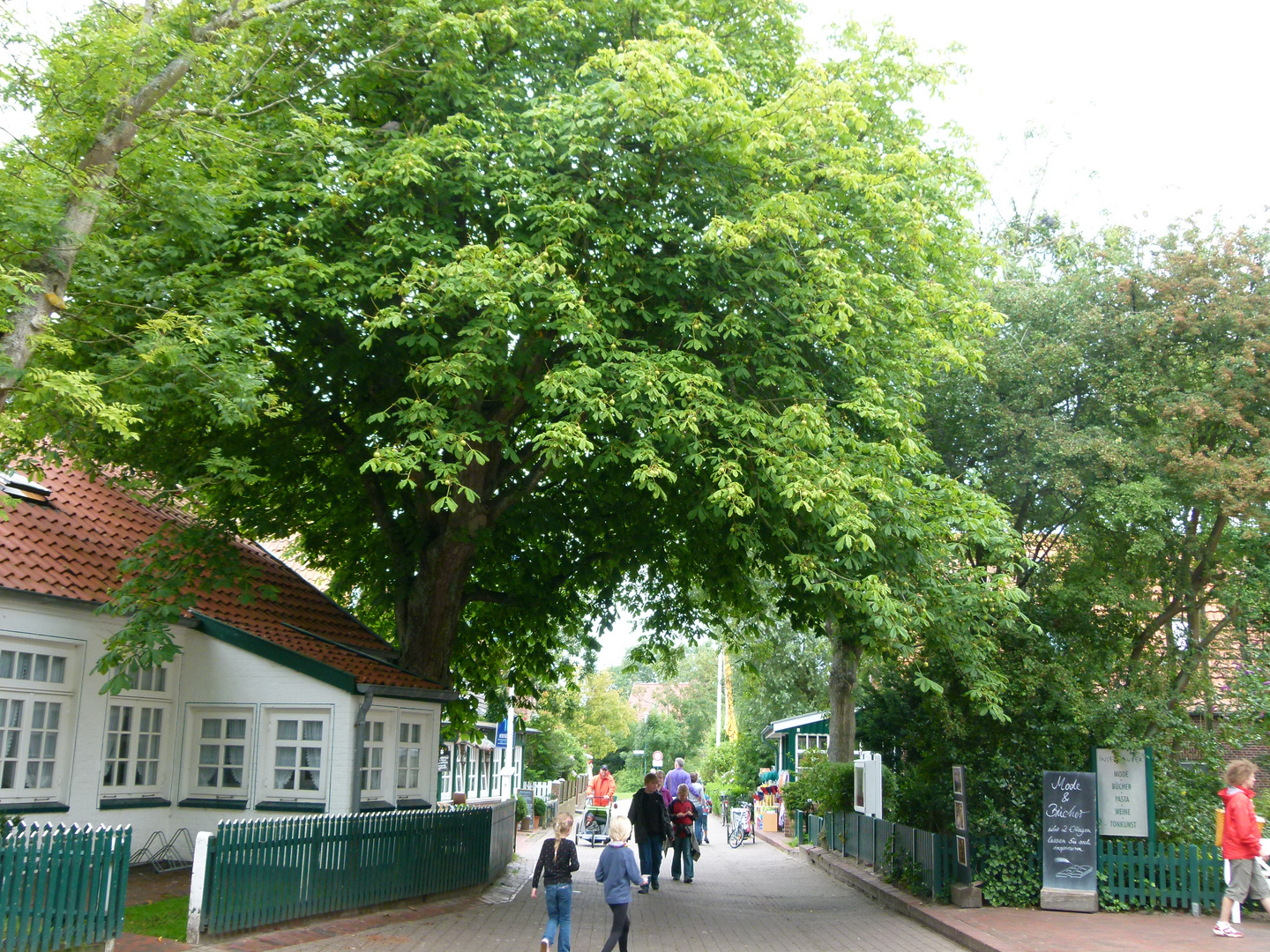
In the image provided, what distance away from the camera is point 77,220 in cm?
948

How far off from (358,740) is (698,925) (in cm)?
495

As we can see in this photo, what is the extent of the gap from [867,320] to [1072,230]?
1152cm

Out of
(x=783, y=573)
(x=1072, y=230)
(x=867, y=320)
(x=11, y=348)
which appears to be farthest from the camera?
(x=1072, y=230)

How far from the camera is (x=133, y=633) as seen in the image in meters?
12.0

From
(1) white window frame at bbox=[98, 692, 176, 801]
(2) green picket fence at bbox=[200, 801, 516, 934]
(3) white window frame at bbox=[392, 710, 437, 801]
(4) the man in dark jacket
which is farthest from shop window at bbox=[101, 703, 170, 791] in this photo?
(4) the man in dark jacket

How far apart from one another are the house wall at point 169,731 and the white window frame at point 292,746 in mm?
16

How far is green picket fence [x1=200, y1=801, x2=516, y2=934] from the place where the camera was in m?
10.2

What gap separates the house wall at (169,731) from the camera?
12.7 meters

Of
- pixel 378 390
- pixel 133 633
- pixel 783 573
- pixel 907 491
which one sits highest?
pixel 378 390

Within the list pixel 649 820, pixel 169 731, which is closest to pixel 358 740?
pixel 169 731

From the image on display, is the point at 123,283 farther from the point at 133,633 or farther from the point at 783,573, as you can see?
the point at 783,573

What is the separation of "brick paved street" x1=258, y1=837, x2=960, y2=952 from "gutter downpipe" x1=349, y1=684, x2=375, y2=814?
1.85 metres

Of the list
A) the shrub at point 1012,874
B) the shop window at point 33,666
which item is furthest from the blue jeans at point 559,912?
the shop window at point 33,666

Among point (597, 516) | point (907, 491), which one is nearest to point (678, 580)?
point (597, 516)
